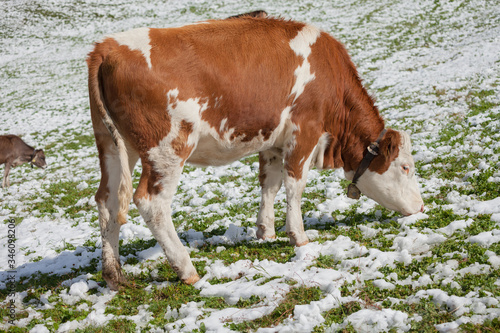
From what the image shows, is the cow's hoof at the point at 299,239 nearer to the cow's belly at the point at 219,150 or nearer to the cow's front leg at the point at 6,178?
the cow's belly at the point at 219,150

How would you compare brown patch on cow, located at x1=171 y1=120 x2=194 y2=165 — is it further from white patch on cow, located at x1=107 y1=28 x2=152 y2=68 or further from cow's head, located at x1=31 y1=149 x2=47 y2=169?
cow's head, located at x1=31 y1=149 x2=47 y2=169

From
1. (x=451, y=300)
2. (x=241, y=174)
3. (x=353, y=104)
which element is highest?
(x=353, y=104)

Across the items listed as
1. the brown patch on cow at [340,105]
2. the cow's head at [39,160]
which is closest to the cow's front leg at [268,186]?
the brown patch on cow at [340,105]

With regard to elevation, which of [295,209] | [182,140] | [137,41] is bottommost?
[295,209]

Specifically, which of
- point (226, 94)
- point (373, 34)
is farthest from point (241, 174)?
point (373, 34)

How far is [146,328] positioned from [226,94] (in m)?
2.51

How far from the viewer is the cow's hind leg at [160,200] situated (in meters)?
4.47

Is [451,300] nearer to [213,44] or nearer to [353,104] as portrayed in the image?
[353,104]

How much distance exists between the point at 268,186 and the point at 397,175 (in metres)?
1.82

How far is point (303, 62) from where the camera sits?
16.9ft

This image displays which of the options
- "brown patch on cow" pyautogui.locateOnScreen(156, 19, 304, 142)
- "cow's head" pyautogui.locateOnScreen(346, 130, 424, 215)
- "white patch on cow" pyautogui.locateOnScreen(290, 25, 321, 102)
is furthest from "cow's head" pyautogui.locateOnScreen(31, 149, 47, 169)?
"cow's head" pyautogui.locateOnScreen(346, 130, 424, 215)

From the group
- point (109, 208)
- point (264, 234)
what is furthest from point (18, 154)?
point (264, 234)

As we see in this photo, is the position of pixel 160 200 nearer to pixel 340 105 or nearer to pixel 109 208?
pixel 109 208

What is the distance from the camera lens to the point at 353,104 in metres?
5.79
